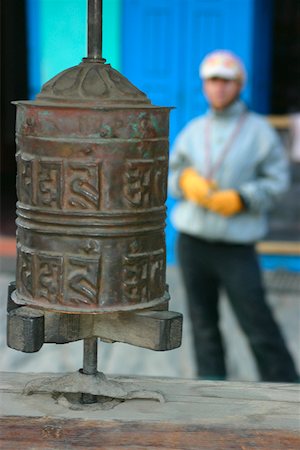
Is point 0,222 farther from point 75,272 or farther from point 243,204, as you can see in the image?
point 75,272

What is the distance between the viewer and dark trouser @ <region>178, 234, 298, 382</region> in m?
3.86

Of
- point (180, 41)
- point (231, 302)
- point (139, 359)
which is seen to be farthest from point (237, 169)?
point (180, 41)

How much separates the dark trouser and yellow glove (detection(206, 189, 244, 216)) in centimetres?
16

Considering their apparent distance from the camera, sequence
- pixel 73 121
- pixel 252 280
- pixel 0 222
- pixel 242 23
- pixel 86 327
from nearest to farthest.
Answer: pixel 73 121
pixel 86 327
pixel 252 280
pixel 242 23
pixel 0 222

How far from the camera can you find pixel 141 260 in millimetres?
1913

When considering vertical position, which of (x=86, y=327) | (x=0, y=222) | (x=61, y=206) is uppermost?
(x=61, y=206)

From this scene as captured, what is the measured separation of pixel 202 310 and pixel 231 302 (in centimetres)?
16

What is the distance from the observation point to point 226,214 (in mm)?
3912

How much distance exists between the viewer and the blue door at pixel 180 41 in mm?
6152

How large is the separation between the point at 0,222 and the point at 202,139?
15.1ft

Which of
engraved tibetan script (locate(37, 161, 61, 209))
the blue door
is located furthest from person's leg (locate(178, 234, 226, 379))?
the blue door

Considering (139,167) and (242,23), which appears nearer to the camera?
(139,167)

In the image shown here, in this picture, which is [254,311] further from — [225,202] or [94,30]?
[94,30]

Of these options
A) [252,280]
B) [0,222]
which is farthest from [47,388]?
[0,222]
